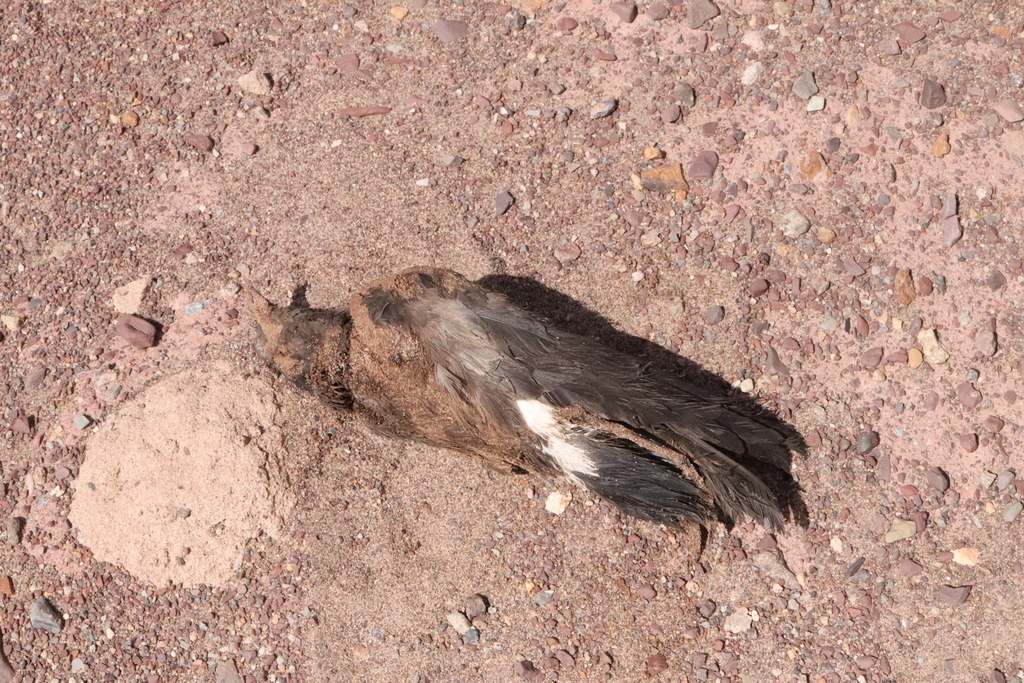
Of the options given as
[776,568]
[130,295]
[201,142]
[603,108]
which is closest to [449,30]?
[603,108]

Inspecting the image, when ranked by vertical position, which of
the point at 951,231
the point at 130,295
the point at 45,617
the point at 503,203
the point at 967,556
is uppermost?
the point at 951,231

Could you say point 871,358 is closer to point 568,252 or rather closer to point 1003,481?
point 1003,481

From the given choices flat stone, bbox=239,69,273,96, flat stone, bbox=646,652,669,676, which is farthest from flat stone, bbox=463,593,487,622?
flat stone, bbox=239,69,273,96

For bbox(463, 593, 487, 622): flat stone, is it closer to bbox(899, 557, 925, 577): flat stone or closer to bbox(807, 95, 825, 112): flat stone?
bbox(899, 557, 925, 577): flat stone

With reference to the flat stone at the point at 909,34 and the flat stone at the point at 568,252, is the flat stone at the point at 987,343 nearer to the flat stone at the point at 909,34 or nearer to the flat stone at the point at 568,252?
the flat stone at the point at 909,34

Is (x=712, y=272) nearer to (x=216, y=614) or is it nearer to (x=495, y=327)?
(x=495, y=327)

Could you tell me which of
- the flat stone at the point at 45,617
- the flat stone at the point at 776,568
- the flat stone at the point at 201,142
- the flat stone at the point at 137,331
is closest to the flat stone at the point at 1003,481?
the flat stone at the point at 776,568
